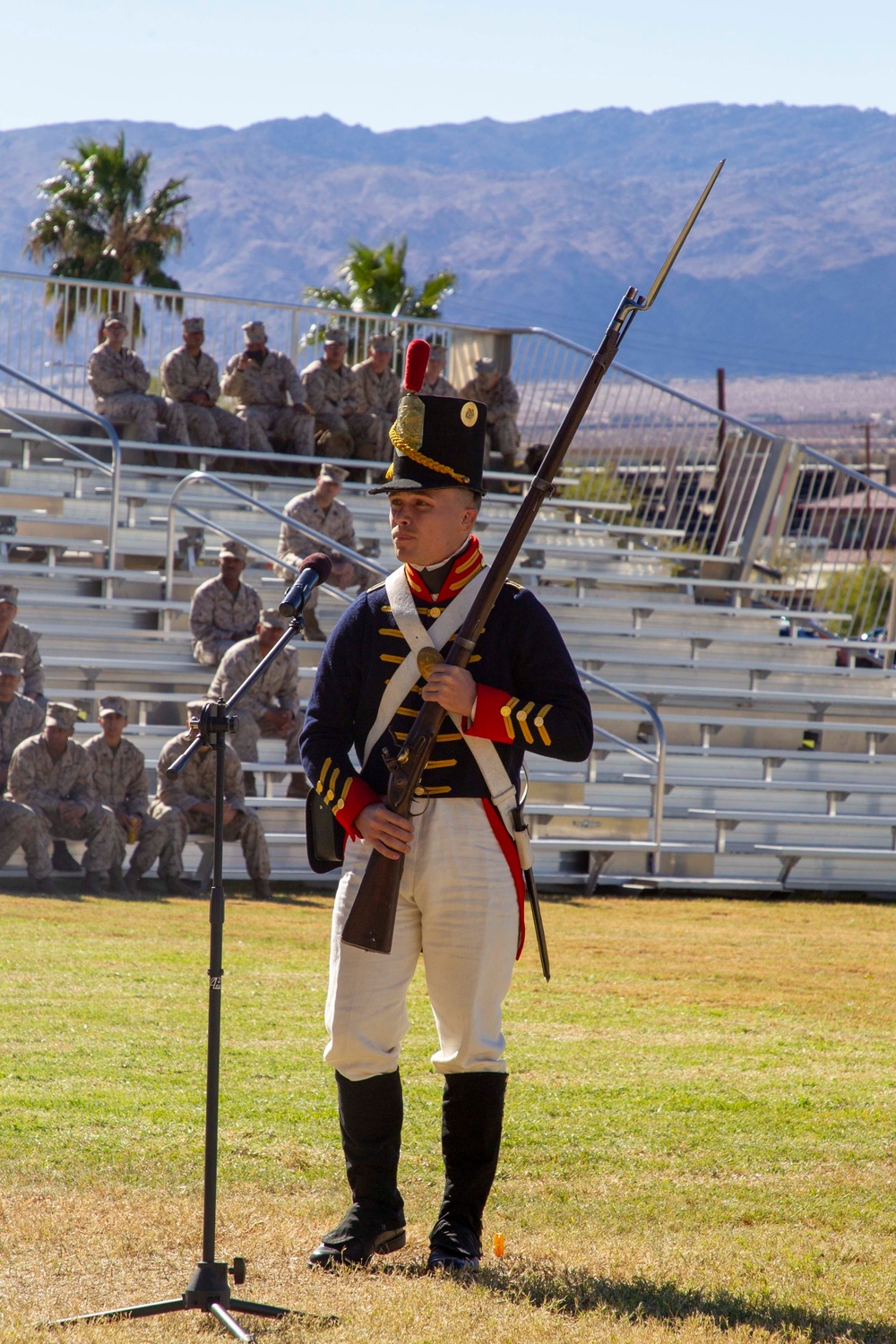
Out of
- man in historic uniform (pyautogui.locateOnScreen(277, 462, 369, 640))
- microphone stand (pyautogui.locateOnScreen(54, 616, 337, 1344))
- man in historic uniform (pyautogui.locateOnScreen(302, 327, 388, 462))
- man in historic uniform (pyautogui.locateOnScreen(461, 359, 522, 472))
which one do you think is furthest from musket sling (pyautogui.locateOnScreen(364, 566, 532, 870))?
man in historic uniform (pyautogui.locateOnScreen(461, 359, 522, 472))

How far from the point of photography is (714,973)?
320 inches

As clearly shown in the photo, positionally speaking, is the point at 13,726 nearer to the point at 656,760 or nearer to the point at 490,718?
the point at 656,760

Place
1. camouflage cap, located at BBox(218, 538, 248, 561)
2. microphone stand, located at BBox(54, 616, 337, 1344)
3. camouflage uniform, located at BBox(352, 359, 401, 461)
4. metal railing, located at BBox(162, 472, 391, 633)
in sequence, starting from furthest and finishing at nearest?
camouflage uniform, located at BBox(352, 359, 401, 461) < metal railing, located at BBox(162, 472, 391, 633) < camouflage cap, located at BBox(218, 538, 248, 561) < microphone stand, located at BBox(54, 616, 337, 1344)

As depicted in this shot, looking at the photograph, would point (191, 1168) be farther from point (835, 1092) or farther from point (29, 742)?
point (29, 742)

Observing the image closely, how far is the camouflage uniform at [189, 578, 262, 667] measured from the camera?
12406 millimetres

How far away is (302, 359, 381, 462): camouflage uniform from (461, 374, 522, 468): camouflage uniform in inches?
47.8

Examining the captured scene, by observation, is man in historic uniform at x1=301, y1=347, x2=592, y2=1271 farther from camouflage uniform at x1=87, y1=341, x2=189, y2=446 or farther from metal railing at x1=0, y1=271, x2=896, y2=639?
camouflage uniform at x1=87, y1=341, x2=189, y2=446

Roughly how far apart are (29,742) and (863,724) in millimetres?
7521

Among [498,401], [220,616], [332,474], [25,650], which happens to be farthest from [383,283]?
[25,650]

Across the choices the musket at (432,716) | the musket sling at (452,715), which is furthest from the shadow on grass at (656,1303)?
the musket sling at (452,715)

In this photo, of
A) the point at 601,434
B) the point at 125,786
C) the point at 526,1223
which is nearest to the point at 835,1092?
the point at 526,1223

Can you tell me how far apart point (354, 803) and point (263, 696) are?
8.44 metres

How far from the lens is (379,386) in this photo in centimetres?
1745

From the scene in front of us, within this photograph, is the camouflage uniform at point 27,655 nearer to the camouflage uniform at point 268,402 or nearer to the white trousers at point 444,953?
the camouflage uniform at point 268,402
